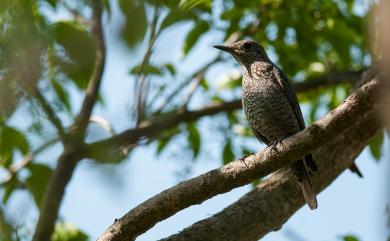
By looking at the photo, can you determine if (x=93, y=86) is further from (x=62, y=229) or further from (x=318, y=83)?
(x=318, y=83)

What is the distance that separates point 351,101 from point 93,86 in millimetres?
2048

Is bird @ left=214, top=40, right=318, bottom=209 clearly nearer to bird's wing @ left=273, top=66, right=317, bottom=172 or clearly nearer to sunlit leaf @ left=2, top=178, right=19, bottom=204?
bird's wing @ left=273, top=66, right=317, bottom=172

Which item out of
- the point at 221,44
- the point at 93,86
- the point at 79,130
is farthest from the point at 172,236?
the point at 221,44

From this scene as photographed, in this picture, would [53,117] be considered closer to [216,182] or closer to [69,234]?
[216,182]

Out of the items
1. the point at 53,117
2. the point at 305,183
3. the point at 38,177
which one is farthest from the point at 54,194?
the point at 305,183

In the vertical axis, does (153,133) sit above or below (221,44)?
below

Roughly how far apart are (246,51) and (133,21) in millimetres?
4546

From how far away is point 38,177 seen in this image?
4570 mm

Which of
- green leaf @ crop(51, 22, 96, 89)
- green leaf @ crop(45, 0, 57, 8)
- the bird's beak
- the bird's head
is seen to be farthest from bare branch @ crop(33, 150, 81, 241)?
green leaf @ crop(51, 22, 96, 89)

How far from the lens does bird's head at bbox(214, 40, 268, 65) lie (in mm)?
5613

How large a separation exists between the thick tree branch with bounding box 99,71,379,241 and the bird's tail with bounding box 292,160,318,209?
1.25 meters

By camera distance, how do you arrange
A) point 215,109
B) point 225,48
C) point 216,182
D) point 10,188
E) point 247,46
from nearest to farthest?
point 216,182 < point 10,188 < point 225,48 < point 247,46 < point 215,109

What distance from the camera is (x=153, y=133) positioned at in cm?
488

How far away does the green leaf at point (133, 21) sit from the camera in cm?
113
